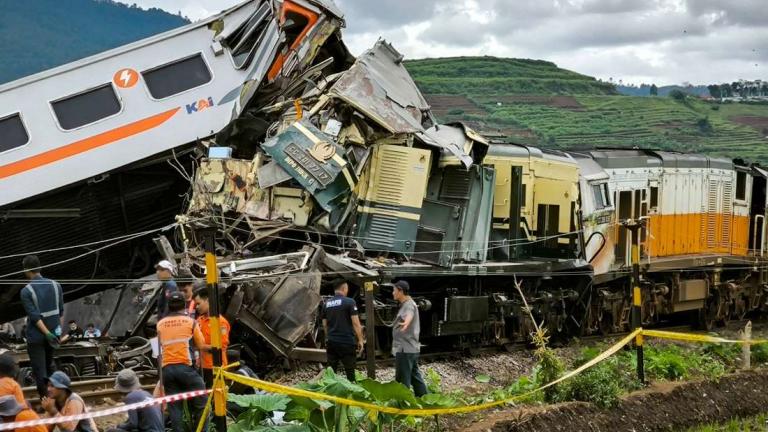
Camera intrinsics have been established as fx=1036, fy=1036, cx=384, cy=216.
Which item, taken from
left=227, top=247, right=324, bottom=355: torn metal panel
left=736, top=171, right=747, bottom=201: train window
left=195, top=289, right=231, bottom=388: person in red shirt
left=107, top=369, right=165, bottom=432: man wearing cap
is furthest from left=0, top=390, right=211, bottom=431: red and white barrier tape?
Result: left=736, top=171, right=747, bottom=201: train window

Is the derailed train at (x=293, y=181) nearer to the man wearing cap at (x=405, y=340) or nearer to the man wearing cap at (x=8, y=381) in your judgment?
the man wearing cap at (x=405, y=340)

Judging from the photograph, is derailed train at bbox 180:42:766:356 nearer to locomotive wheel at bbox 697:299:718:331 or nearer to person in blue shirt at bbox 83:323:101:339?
locomotive wheel at bbox 697:299:718:331

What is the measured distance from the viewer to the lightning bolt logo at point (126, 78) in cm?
1684

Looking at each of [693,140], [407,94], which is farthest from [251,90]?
[693,140]

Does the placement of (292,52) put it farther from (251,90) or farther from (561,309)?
(561,309)

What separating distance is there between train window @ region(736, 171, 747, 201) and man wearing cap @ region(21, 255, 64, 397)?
19.2 meters

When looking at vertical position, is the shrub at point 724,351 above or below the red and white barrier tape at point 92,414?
below

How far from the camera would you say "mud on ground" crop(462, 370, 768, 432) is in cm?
1097

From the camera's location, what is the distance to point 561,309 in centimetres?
2064

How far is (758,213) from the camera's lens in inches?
1081

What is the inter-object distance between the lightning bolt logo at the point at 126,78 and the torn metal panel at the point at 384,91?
11.0 feet

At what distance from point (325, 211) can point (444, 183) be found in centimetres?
290

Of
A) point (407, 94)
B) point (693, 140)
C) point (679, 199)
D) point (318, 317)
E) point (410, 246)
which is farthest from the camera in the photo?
point (693, 140)

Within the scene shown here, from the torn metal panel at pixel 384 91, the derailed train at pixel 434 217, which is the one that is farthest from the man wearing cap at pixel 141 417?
the torn metal panel at pixel 384 91
